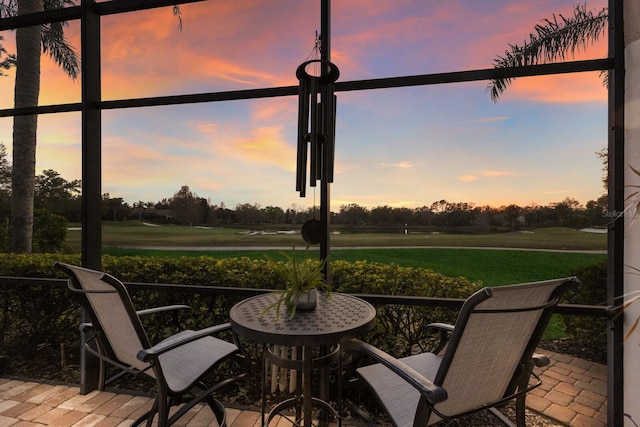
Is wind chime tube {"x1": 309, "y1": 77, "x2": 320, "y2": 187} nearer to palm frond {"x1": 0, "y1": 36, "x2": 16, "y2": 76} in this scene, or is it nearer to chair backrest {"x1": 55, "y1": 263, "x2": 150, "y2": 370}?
chair backrest {"x1": 55, "y1": 263, "x2": 150, "y2": 370}

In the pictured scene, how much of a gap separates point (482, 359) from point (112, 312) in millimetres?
1669

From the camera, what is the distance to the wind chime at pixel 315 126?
1.79m

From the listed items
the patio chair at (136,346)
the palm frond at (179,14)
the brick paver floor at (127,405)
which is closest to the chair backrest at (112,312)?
the patio chair at (136,346)

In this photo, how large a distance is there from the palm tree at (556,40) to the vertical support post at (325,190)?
7.44ft

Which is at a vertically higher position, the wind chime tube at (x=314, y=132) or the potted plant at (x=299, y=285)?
the wind chime tube at (x=314, y=132)

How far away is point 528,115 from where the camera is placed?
17.0 feet

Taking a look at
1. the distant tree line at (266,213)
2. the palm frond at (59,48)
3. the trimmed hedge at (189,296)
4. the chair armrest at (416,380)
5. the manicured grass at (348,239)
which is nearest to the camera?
the chair armrest at (416,380)

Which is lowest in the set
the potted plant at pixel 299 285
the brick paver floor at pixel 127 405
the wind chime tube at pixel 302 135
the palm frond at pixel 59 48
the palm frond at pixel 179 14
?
the brick paver floor at pixel 127 405

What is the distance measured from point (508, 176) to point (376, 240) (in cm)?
416

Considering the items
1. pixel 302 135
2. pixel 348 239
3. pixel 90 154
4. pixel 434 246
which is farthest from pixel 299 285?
pixel 434 246

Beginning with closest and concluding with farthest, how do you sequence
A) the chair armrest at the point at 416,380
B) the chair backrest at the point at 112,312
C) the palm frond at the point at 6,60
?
the chair armrest at the point at 416,380 → the chair backrest at the point at 112,312 → the palm frond at the point at 6,60

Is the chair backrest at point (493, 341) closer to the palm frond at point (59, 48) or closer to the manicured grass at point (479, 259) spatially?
the manicured grass at point (479, 259)

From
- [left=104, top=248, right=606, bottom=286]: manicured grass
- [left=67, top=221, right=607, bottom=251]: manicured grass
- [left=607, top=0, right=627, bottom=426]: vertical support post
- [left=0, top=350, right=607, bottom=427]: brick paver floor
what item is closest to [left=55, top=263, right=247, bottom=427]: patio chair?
[left=0, top=350, right=607, bottom=427]: brick paver floor

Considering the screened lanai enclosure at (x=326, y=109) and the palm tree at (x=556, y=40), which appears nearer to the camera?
the screened lanai enclosure at (x=326, y=109)
